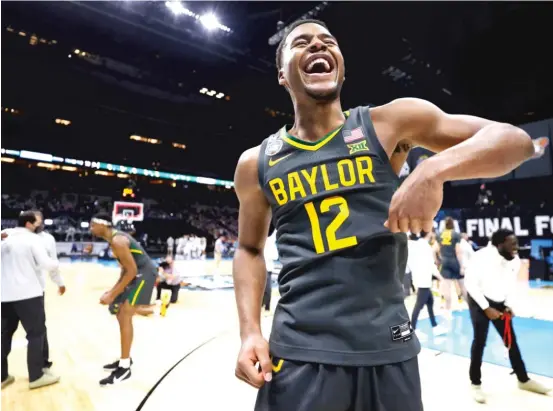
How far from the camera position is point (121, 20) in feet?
35.2

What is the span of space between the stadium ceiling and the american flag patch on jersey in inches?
320

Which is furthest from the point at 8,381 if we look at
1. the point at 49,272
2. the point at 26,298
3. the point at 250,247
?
the point at 250,247

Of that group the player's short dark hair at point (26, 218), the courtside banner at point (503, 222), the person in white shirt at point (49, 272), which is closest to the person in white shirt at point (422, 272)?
the person in white shirt at point (49, 272)

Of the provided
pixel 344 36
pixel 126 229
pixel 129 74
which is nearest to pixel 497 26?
pixel 344 36

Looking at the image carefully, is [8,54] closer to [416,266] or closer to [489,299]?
[416,266]

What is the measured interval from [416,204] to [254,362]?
2.01 feet

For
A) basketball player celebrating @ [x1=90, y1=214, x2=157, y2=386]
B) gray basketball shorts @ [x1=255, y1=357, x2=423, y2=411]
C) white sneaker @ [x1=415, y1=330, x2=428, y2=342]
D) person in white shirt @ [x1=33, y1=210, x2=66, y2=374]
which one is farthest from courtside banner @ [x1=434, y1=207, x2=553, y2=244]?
gray basketball shorts @ [x1=255, y1=357, x2=423, y2=411]

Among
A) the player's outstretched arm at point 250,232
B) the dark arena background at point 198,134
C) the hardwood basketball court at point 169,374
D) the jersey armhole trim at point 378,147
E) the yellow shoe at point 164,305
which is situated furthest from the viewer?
the yellow shoe at point 164,305

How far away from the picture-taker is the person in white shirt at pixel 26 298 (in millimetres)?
3514

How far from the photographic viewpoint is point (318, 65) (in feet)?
3.96

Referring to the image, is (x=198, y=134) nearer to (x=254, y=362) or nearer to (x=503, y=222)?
(x=503, y=222)

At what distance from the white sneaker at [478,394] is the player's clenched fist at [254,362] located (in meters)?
3.08

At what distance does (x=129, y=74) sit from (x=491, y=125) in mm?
18834

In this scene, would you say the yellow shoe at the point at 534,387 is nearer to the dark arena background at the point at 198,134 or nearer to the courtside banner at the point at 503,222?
the dark arena background at the point at 198,134
